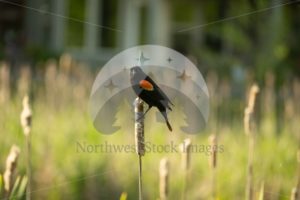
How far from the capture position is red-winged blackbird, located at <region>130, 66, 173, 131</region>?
18.2 inches

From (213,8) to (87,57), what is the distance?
1.69m

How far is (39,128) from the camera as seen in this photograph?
5.49 feet

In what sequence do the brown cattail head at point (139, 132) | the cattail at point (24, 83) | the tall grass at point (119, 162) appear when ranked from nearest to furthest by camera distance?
1. the brown cattail head at point (139, 132)
2. the tall grass at point (119, 162)
3. the cattail at point (24, 83)

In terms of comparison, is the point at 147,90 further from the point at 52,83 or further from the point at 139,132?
the point at 52,83

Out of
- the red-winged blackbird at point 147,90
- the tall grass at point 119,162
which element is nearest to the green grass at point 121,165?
the tall grass at point 119,162

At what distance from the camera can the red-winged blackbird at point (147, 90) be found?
1.51 feet

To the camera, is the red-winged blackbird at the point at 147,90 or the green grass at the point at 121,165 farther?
the green grass at the point at 121,165

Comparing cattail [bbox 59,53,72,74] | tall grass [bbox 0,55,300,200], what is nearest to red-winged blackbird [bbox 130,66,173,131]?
tall grass [bbox 0,55,300,200]

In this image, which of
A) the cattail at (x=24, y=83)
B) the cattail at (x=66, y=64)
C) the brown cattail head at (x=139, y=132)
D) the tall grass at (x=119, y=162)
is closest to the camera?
the brown cattail head at (x=139, y=132)

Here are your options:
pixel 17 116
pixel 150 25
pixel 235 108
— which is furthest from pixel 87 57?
pixel 17 116

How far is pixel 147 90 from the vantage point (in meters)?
0.46

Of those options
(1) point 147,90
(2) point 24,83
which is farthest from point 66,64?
(1) point 147,90

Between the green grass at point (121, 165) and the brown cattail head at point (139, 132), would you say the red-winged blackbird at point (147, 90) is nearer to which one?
the brown cattail head at point (139, 132)

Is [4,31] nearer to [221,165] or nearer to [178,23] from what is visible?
[178,23]
